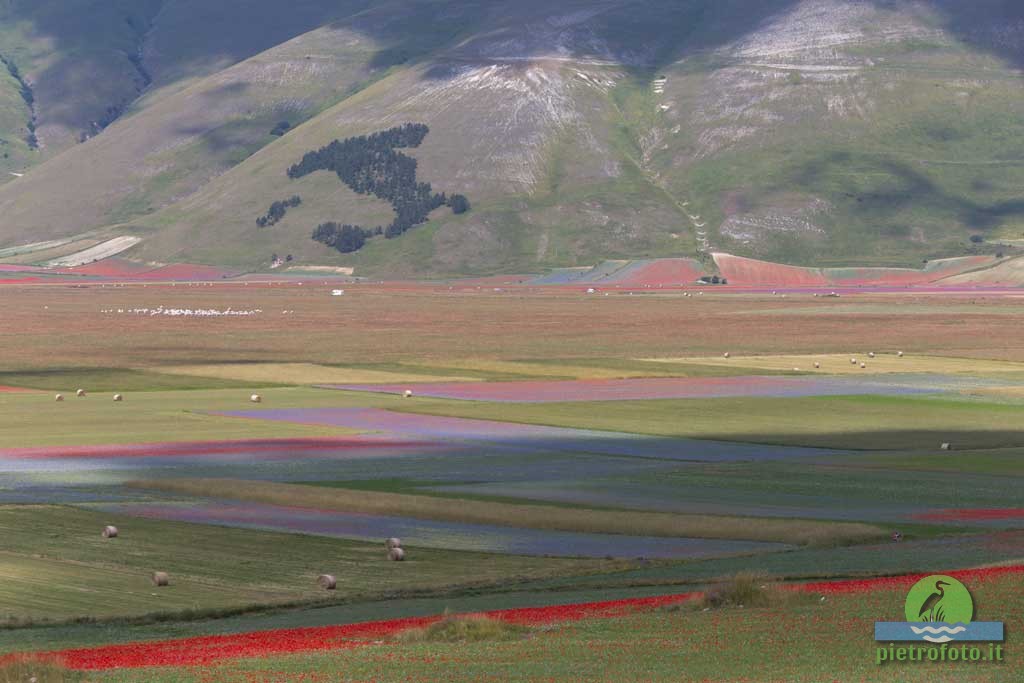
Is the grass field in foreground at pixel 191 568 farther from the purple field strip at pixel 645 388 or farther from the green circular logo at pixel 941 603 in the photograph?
the purple field strip at pixel 645 388

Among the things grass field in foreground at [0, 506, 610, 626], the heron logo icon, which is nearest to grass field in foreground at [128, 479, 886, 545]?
grass field in foreground at [0, 506, 610, 626]

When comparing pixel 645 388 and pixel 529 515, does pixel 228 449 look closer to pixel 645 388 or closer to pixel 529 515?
pixel 529 515

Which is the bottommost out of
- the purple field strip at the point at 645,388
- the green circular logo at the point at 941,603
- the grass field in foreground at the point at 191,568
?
the purple field strip at the point at 645,388

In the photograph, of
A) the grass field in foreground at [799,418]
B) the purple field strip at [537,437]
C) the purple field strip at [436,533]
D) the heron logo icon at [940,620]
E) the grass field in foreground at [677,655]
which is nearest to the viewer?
the grass field in foreground at [677,655]

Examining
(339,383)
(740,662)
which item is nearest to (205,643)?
(740,662)

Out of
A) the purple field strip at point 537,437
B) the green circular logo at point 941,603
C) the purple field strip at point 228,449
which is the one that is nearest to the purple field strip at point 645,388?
the purple field strip at point 537,437

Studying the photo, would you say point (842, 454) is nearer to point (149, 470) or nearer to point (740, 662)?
point (149, 470)
